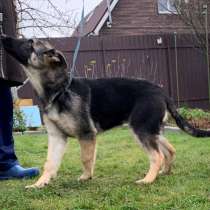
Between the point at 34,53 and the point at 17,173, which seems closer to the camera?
the point at 34,53

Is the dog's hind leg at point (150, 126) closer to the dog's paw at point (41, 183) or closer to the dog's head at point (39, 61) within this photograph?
the dog's head at point (39, 61)

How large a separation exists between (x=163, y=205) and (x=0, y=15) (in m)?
2.71

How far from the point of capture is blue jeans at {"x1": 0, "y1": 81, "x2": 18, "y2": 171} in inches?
236

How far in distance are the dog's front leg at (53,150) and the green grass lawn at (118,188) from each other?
133 millimetres

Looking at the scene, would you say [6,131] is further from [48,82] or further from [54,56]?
[54,56]

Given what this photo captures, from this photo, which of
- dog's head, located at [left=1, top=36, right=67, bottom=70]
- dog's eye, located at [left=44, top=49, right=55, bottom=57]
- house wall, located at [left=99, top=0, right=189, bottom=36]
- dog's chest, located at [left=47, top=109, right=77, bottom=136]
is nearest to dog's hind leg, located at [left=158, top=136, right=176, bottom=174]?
dog's chest, located at [left=47, top=109, right=77, bottom=136]

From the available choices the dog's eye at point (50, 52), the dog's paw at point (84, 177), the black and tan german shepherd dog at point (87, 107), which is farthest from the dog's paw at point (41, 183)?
the dog's eye at point (50, 52)

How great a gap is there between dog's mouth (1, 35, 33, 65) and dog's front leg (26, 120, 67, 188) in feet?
2.38

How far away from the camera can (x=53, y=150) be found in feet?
19.0

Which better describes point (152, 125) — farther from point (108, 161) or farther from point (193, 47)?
point (193, 47)

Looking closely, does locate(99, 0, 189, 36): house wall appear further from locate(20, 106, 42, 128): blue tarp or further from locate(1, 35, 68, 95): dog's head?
locate(1, 35, 68, 95): dog's head

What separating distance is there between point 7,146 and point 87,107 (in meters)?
1.05

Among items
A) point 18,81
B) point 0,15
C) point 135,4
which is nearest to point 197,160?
point 18,81

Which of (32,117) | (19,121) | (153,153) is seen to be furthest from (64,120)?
(32,117)
